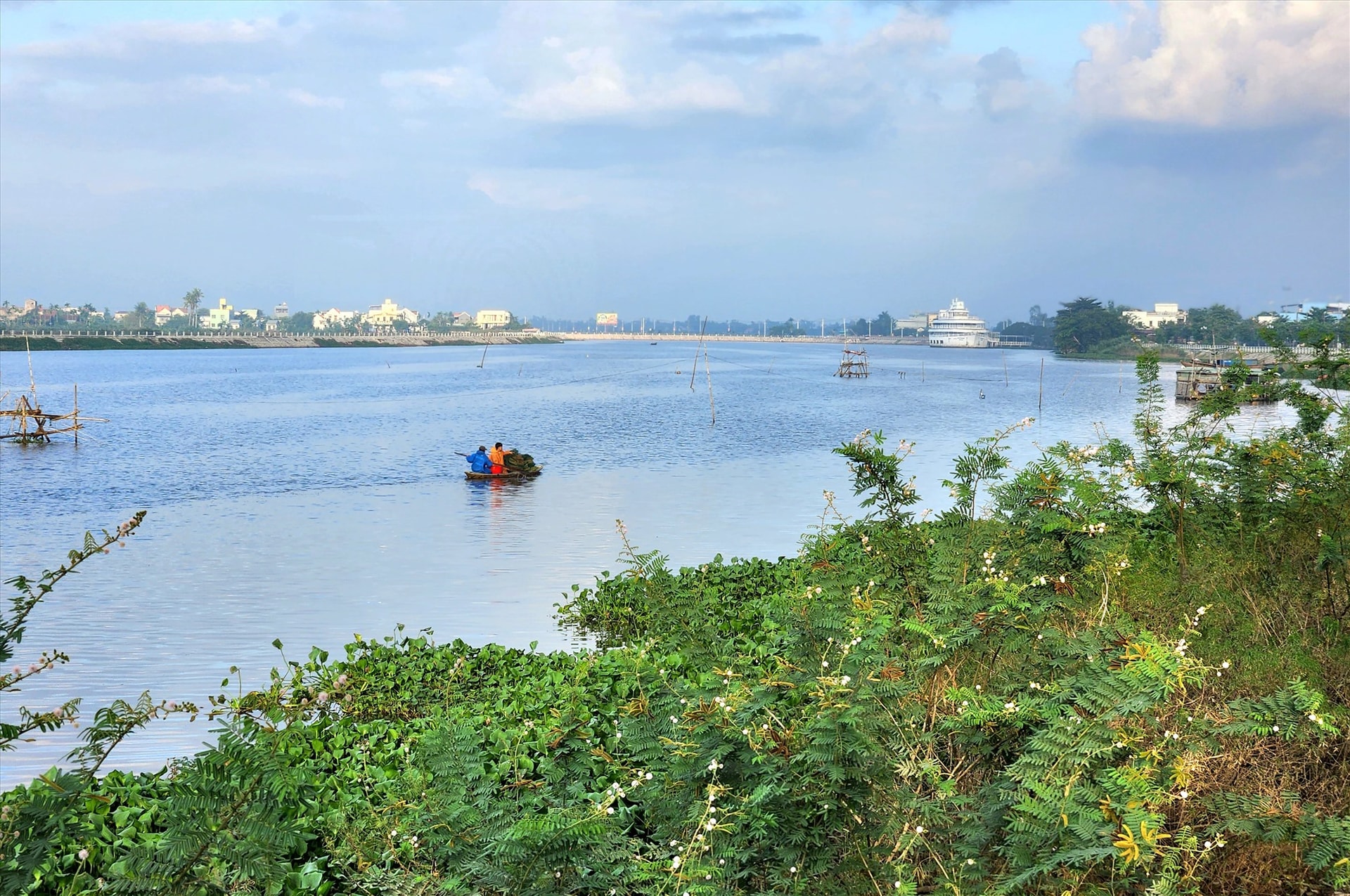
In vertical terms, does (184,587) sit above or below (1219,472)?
below

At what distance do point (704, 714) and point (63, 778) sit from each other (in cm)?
189

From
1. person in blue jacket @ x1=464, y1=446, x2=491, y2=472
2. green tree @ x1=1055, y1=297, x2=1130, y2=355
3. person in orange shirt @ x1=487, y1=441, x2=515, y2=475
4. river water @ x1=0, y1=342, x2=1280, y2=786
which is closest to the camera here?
river water @ x1=0, y1=342, x2=1280, y2=786

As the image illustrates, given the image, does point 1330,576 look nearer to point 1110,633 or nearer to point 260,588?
point 1110,633

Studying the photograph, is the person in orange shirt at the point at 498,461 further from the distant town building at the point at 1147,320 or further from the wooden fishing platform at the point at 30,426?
the distant town building at the point at 1147,320

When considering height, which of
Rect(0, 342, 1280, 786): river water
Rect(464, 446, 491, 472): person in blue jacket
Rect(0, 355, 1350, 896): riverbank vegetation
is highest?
Rect(0, 355, 1350, 896): riverbank vegetation

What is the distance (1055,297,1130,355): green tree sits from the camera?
152750 mm

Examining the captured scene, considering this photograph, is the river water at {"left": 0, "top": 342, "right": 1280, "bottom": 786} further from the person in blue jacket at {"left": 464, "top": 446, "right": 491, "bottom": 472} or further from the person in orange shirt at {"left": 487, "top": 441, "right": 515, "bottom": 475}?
the person in orange shirt at {"left": 487, "top": 441, "right": 515, "bottom": 475}

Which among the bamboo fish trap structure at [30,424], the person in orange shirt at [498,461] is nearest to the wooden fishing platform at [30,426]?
the bamboo fish trap structure at [30,424]

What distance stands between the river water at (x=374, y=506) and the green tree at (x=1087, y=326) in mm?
95347

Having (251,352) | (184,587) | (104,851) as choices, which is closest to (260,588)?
(184,587)

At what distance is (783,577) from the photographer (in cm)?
1170

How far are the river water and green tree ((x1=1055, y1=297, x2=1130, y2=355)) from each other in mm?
95347

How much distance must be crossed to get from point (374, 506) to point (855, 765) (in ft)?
71.2

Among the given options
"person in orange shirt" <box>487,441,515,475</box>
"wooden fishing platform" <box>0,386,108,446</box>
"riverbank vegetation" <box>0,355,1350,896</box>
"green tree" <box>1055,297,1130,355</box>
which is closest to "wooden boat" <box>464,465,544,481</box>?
"person in orange shirt" <box>487,441,515,475</box>
